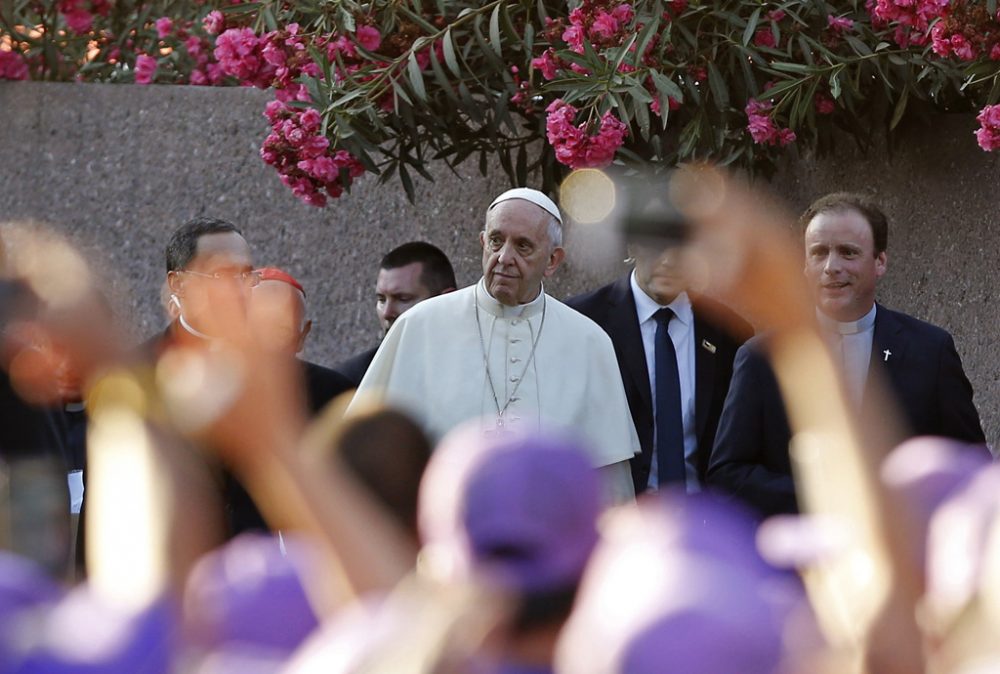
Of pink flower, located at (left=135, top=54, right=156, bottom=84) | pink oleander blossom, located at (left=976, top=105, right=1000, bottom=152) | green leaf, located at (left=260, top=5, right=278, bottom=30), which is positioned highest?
pink flower, located at (left=135, top=54, right=156, bottom=84)

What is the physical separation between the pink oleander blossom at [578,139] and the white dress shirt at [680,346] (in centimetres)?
52

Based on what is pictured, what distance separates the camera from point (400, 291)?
5797mm

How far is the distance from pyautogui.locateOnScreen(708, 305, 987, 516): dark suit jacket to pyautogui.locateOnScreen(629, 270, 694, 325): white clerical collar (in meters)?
0.87

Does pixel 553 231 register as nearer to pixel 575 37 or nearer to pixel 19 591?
pixel 575 37

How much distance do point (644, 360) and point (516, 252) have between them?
0.53 m

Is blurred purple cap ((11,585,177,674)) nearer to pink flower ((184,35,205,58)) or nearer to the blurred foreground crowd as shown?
the blurred foreground crowd

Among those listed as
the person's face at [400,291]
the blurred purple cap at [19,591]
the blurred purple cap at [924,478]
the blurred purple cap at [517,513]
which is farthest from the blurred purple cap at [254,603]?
the person's face at [400,291]

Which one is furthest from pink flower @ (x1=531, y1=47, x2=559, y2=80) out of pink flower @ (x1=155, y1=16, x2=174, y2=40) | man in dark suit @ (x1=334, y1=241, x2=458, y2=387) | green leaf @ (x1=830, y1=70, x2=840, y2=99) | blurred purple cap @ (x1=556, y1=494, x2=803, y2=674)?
blurred purple cap @ (x1=556, y1=494, x2=803, y2=674)

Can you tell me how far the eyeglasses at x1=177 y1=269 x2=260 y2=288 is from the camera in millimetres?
1937

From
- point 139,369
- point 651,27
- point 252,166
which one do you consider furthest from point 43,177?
point 139,369

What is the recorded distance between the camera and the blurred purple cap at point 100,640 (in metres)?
1.58

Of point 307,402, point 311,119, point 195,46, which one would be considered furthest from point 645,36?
point 195,46

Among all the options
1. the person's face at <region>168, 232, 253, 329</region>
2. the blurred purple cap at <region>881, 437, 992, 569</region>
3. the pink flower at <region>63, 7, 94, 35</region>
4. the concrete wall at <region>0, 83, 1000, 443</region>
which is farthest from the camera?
the pink flower at <region>63, 7, 94, 35</region>

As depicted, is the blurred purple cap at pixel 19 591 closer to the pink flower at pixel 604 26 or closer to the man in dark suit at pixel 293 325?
the man in dark suit at pixel 293 325
